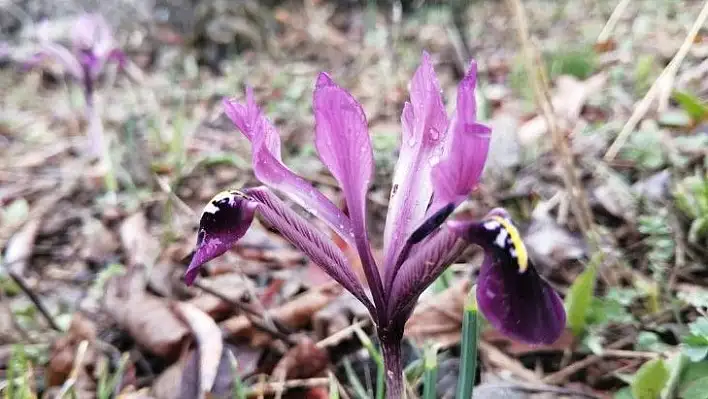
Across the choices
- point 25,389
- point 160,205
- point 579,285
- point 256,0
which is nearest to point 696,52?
point 579,285

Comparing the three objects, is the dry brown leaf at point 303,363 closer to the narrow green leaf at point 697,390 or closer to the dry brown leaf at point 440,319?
the dry brown leaf at point 440,319

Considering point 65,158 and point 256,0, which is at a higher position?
point 256,0

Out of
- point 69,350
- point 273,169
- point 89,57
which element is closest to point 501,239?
point 273,169

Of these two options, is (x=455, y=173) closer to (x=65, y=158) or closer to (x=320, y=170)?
(x=320, y=170)

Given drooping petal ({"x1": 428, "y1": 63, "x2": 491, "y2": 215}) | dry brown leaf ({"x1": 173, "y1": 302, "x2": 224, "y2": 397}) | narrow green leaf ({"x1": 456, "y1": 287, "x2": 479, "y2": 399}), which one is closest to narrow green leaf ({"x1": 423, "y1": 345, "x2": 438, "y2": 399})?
narrow green leaf ({"x1": 456, "y1": 287, "x2": 479, "y2": 399})

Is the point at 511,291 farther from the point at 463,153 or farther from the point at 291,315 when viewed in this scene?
the point at 291,315

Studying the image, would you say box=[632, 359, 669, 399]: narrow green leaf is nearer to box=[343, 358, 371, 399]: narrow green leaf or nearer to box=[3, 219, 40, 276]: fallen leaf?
box=[343, 358, 371, 399]: narrow green leaf

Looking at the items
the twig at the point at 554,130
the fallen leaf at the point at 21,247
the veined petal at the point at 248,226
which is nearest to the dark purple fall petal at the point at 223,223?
the veined petal at the point at 248,226
